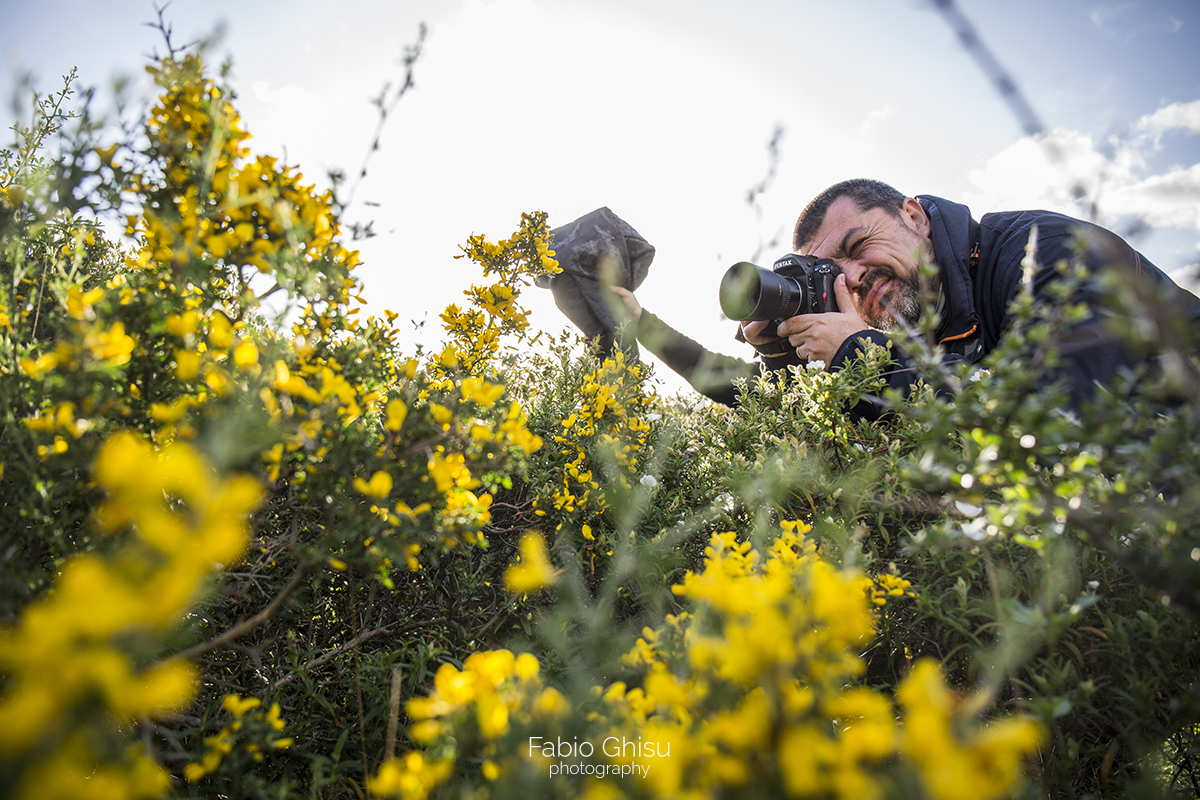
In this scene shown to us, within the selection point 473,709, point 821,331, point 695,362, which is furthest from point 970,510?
point 695,362

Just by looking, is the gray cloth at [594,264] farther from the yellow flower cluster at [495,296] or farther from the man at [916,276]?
the yellow flower cluster at [495,296]

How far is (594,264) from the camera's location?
409 centimetres

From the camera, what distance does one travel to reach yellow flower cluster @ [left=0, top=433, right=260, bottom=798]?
1.42ft

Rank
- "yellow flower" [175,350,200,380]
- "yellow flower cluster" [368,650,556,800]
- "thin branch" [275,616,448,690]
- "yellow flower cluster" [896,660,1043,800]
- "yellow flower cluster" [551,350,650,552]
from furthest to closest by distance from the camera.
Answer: "yellow flower cluster" [551,350,650,552]
"thin branch" [275,616,448,690]
"yellow flower" [175,350,200,380]
"yellow flower cluster" [368,650,556,800]
"yellow flower cluster" [896,660,1043,800]

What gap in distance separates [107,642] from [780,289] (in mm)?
2569

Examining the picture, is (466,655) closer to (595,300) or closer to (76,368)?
(76,368)

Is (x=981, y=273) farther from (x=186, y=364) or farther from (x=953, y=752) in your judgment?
(x=186, y=364)

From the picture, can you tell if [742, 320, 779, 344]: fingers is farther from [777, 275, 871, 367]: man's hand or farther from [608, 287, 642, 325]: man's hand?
[608, 287, 642, 325]: man's hand

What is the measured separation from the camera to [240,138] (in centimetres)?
102

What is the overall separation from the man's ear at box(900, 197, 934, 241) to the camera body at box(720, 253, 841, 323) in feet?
2.86

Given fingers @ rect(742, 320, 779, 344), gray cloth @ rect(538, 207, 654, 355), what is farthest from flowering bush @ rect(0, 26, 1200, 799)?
Answer: gray cloth @ rect(538, 207, 654, 355)

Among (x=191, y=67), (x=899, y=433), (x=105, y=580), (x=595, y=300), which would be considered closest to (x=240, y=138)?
(x=191, y=67)

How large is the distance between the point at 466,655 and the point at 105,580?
1.07 meters

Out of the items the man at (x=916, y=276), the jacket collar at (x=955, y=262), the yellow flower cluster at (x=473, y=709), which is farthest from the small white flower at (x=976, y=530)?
the jacket collar at (x=955, y=262)
